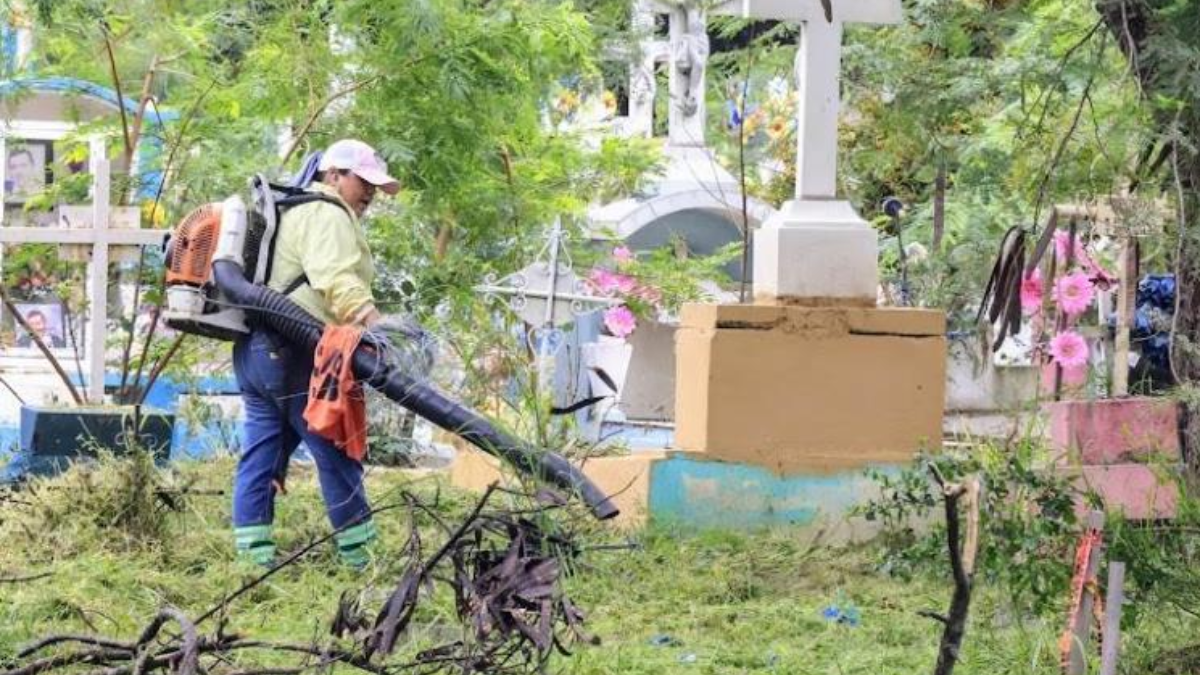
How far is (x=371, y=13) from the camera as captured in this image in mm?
11695

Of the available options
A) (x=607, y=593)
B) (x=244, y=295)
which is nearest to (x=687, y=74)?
(x=244, y=295)

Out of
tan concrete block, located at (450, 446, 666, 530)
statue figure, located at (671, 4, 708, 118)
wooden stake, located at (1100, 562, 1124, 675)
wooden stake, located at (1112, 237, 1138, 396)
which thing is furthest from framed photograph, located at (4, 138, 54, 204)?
wooden stake, located at (1100, 562, 1124, 675)

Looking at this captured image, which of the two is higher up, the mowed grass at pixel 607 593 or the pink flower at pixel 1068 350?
the pink flower at pixel 1068 350

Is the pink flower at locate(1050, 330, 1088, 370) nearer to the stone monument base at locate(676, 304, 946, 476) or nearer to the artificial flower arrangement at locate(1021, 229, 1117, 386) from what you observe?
the artificial flower arrangement at locate(1021, 229, 1117, 386)

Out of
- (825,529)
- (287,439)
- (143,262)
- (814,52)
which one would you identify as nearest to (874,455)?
(825,529)

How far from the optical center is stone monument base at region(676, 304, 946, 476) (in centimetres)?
919

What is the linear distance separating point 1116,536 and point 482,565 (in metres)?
2.03

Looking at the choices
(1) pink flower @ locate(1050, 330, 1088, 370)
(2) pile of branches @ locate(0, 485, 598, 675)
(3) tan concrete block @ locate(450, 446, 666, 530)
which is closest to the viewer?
(2) pile of branches @ locate(0, 485, 598, 675)

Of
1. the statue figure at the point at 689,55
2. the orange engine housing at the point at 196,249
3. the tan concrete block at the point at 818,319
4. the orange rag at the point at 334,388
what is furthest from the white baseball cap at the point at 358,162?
the statue figure at the point at 689,55

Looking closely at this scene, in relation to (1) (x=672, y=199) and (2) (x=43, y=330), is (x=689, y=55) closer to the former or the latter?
(1) (x=672, y=199)

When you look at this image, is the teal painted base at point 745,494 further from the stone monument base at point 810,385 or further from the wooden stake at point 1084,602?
the wooden stake at point 1084,602

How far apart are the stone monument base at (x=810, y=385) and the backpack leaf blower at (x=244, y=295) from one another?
4.29 ft

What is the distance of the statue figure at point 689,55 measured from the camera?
19781mm

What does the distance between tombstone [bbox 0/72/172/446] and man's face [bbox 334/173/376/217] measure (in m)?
2.52
